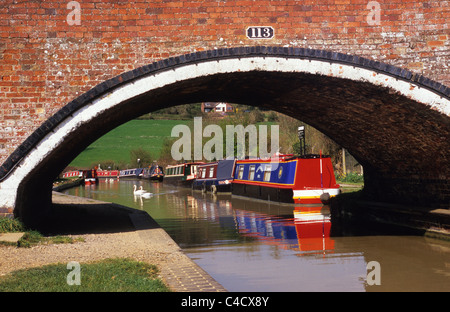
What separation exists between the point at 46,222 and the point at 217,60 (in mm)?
4706

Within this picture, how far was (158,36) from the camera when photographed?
8.03 meters

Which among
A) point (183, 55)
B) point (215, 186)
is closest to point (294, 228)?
point (183, 55)

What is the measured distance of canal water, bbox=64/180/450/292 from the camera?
19.2 ft

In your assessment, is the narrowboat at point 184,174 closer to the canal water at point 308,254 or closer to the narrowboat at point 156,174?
the narrowboat at point 156,174

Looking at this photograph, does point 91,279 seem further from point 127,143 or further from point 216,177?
point 127,143

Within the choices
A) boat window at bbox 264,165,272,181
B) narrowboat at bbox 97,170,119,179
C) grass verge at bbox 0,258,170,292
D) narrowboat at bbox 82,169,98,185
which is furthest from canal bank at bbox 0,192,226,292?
narrowboat at bbox 97,170,119,179

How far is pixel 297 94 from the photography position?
943cm

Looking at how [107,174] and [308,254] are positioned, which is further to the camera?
[107,174]

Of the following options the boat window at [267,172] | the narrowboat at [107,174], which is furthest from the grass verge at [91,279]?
the narrowboat at [107,174]

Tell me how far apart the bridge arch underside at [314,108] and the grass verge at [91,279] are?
2915 mm

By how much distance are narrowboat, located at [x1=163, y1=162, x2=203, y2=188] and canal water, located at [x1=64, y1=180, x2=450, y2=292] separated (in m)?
15.0

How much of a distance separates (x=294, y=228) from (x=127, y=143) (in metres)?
50.1

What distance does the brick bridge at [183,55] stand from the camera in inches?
307

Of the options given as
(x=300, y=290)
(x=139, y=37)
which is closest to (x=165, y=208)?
(x=139, y=37)
